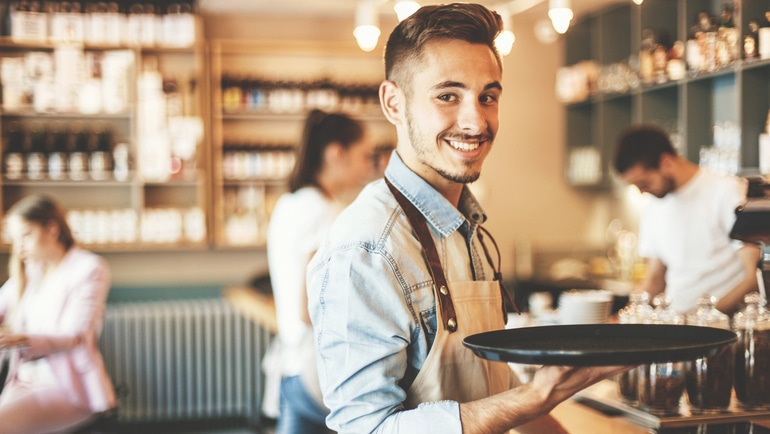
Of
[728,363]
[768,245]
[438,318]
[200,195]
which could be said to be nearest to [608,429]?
[728,363]

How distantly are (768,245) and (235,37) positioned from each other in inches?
192

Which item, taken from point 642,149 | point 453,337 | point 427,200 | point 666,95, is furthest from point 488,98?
point 666,95

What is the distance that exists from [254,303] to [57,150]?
193 centimetres

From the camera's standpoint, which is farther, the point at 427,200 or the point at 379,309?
the point at 427,200

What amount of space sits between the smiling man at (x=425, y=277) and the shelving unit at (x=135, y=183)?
14.7ft

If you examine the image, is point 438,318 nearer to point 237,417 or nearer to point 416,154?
point 416,154

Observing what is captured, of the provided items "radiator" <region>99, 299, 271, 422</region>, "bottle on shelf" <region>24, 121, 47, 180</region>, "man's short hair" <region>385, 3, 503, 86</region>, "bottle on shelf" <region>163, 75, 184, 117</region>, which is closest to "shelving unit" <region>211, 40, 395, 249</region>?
"bottle on shelf" <region>163, 75, 184, 117</region>

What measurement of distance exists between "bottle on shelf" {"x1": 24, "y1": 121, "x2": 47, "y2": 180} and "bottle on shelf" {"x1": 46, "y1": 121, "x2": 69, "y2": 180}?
44mm

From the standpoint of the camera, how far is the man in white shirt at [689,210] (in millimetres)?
3850

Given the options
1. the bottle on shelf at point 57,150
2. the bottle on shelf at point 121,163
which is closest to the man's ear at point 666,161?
the bottle on shelf at point 121,163

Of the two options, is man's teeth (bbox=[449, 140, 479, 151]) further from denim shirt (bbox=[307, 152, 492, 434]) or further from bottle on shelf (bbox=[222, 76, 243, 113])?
bottle on shelf (bbox=[222, 76, 243, 113])

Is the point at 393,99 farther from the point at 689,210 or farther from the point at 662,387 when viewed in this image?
the point at 689,210

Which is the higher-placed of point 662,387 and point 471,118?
point 471,118

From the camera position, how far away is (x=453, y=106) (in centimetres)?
150
